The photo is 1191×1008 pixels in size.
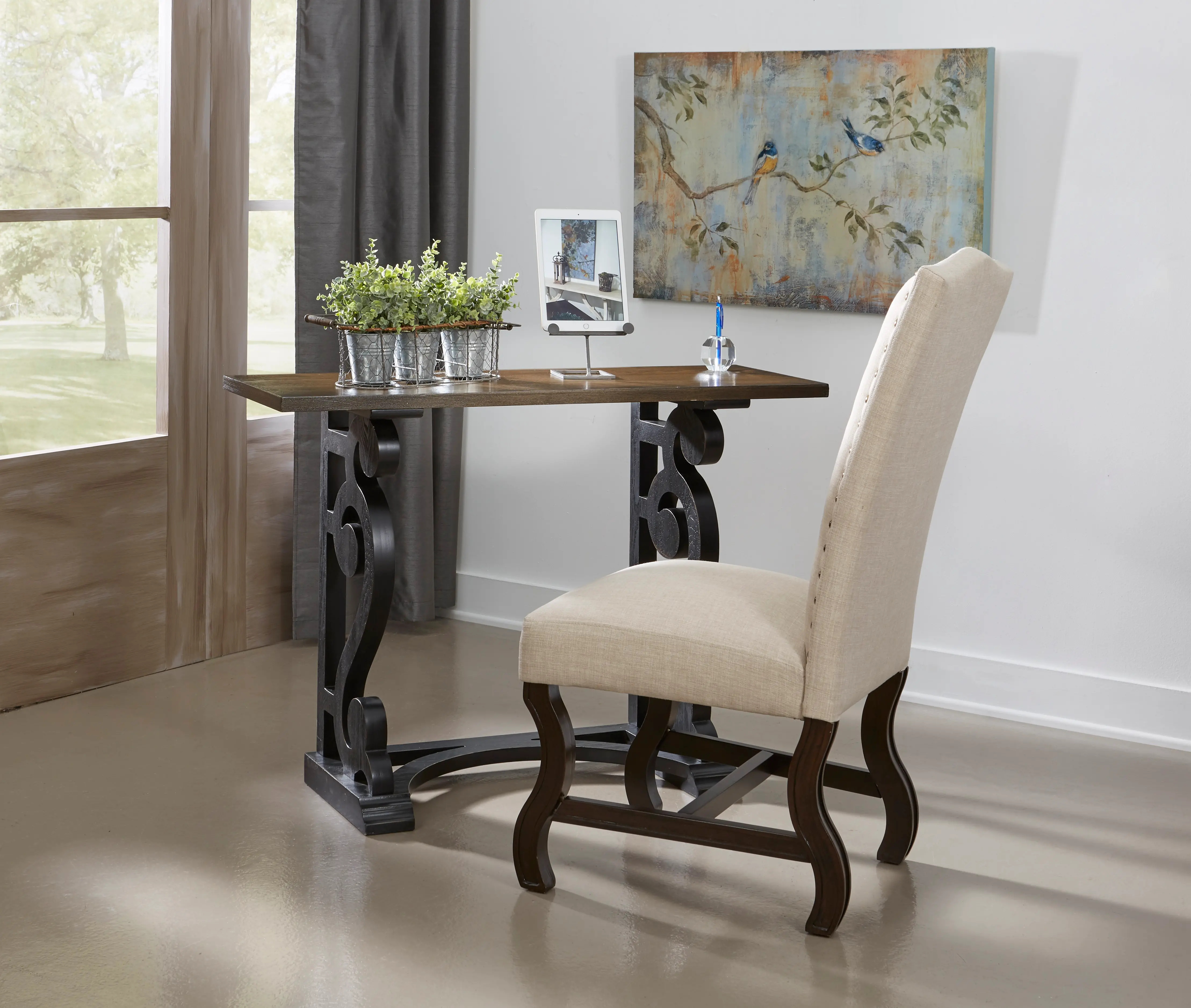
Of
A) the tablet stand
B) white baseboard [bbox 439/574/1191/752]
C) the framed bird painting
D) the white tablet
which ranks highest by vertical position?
the framed bird painting

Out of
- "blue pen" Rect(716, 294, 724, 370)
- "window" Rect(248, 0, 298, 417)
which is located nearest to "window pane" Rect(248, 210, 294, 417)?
"window" Rect(248, 0, 298, 417)

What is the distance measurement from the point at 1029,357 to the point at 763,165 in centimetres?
84

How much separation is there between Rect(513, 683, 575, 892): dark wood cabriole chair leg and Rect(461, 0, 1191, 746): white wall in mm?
983

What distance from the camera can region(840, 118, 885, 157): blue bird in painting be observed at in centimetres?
346

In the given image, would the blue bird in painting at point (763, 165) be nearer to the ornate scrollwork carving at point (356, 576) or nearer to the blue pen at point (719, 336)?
the blue pen at point (719, 336)

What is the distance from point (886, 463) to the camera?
209cm

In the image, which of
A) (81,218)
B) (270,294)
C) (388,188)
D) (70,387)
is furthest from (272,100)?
(70,387)

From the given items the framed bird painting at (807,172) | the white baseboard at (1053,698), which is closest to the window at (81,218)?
the framed bird painting at (807,172)

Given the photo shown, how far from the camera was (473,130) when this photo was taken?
13.5 feet

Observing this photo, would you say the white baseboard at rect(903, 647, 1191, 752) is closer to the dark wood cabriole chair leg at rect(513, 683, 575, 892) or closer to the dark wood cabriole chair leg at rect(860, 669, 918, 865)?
the dark wood cabriole chair leg at rect(860, 669, 918, 865)

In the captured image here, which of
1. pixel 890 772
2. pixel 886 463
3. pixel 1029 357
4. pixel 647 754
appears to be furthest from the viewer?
pixel 1029 357

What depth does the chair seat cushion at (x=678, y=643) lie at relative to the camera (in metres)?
2.15

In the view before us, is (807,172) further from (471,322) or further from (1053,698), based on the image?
(1053,698)

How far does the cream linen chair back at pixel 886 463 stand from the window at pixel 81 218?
1924 millimetres
